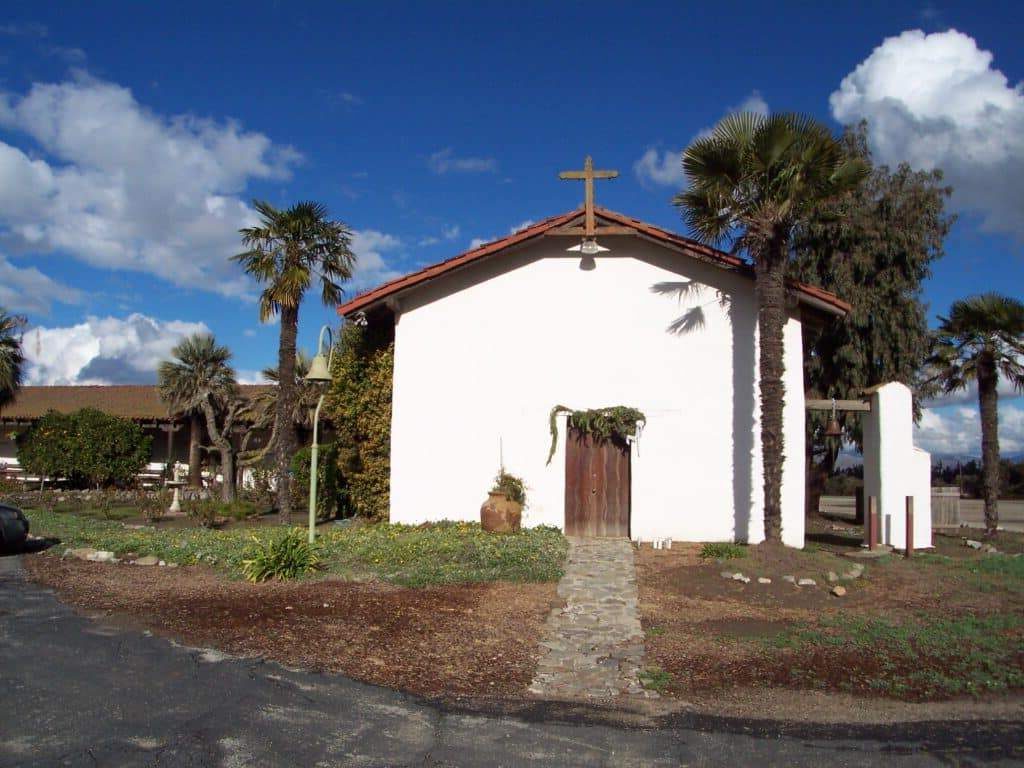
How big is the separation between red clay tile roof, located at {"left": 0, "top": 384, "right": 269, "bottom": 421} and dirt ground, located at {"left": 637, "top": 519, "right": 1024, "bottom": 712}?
2224 cm

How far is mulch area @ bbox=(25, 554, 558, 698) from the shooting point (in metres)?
7.15

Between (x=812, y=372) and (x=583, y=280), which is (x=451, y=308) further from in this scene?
(x=812, y=372)

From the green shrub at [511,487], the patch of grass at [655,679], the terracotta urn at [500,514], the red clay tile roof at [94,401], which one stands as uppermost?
the red clay tile roof at [94,401]

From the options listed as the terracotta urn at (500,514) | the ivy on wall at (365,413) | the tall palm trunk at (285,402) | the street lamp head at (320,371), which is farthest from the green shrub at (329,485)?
the street lamp head at (320,371)

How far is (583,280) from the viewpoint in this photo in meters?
15.7

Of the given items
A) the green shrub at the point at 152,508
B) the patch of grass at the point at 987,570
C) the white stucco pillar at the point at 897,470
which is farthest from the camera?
the green shrub at the point at 152,508

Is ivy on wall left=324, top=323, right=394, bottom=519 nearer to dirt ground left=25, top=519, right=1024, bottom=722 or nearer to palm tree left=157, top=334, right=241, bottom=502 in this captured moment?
dirt ground left=25, top=519, right=1024, bottom=722

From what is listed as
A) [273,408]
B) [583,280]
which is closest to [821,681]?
[583,280]

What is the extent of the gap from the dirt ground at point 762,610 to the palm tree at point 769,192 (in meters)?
1.51

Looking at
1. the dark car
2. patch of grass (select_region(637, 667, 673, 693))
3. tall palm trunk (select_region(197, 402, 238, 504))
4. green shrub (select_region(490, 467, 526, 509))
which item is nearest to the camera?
patch of grass (select_region(637, 667, 673, 693))

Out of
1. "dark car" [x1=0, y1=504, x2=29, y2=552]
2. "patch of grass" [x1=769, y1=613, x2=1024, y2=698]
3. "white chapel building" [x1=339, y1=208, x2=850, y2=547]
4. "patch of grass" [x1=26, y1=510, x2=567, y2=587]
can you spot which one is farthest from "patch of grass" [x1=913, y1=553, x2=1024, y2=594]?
"dark car" [x1=0, y1=504, x2=29, y2=552]

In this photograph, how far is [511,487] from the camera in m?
14.9

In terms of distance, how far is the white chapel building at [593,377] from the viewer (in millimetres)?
14891

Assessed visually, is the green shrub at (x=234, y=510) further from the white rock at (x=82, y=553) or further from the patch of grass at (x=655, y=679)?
the patch of grass at (x=655, y=679)
